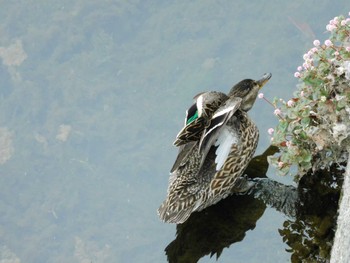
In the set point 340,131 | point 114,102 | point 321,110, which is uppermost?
point 114,102

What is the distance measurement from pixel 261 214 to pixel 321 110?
970mm

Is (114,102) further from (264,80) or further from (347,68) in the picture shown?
(347,68)

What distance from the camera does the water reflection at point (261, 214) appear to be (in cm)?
523

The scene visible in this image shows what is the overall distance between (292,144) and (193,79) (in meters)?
1.85

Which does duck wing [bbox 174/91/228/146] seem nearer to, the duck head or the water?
the duck head

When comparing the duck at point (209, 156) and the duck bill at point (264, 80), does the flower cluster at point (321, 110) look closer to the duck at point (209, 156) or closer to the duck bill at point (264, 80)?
the duck at point (209, 156)

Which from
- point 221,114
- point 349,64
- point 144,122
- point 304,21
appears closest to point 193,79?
point 144,122

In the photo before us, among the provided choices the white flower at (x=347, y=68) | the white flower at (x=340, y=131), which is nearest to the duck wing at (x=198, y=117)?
the white flower at (x=340, y=131)

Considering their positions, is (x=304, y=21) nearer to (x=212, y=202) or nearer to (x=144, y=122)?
(x=144, y=122)

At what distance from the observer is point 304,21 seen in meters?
7.01

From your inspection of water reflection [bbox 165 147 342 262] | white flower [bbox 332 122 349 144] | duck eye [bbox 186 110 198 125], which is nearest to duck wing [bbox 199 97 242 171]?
duck eye [bbox 186 110 198 125]

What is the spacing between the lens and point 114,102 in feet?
22.7

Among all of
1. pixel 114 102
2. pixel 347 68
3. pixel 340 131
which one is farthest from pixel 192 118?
pixel 114 102

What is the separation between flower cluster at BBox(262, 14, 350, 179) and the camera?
4.96 m
